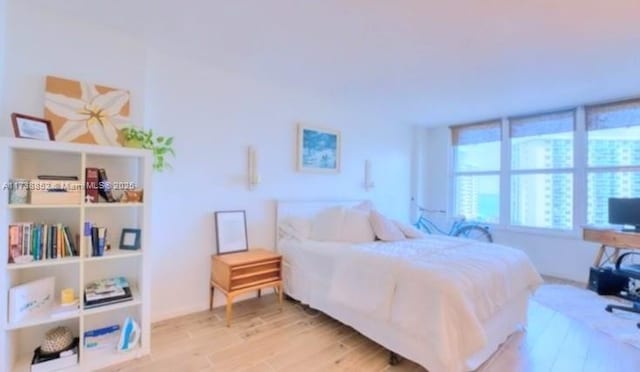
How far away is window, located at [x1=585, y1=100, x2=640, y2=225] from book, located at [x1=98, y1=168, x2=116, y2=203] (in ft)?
18.0

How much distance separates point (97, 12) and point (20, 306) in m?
1.96

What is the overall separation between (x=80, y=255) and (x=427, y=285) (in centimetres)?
226

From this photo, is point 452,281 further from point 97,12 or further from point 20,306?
point 97,12

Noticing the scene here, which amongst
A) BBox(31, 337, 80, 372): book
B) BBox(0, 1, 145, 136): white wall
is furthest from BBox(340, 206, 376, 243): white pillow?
BBox(31, 337, 80, 372): book

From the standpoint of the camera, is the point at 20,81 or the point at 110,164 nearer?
the point at 20,81

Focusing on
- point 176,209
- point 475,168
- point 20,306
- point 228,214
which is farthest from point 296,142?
point 475,168

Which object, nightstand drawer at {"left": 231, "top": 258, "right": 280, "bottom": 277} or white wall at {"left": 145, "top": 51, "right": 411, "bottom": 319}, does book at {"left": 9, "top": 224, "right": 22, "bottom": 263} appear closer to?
white wall at {"left": 145, "top": 51, "right": 411, "bottom": 319}

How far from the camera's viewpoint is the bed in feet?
5.86

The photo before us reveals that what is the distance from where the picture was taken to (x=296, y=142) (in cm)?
365

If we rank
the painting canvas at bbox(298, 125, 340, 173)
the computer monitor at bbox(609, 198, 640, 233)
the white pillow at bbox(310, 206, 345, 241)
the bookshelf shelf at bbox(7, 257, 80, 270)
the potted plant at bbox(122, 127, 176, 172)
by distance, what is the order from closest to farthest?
1. the bookshelf shelf at bbox(7, 257, 80, 270)
2. the potted plant at bbox(122, 127, 176, 172)
3. the white pillow at bbox(310, 206, 345, 241)
4. the computer monitor at bbox(609, 198, 640, 233)
5. the painting canvas at bbox(298, 125, 340, 173)

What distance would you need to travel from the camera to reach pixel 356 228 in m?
3.08

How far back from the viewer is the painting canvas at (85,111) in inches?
81.6

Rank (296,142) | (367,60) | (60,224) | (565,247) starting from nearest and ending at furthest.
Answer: (60,224), (367,60), (296,142), (565,247)

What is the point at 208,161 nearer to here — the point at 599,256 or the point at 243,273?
the point at 243,273
